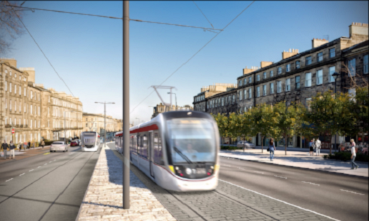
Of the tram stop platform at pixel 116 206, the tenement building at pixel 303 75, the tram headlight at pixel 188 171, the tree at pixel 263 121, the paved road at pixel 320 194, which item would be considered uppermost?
the tenement building at pixel 303 75

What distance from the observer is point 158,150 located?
31.2ft

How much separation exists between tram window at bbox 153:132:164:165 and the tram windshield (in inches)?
32.3

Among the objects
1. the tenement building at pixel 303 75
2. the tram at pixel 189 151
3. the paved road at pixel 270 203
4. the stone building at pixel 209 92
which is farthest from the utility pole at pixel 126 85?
Answer: the stone building at pixel 209 92

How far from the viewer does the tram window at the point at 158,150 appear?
9.01m

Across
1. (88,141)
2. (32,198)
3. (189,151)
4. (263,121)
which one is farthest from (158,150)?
(88,141)

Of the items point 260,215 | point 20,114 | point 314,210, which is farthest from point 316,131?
point 20,114

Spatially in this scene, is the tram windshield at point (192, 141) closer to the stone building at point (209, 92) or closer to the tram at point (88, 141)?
the tram at point (88, 141)

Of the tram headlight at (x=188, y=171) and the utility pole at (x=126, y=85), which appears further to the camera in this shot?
the tram headlight at (x=188, y=171)

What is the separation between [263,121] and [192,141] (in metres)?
25.1

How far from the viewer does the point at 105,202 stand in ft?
26.9

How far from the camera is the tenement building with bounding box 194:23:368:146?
114 ft

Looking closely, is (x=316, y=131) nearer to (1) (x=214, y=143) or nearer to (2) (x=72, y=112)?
(1) (x=214, y=143)

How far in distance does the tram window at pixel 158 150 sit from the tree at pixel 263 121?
23059mm

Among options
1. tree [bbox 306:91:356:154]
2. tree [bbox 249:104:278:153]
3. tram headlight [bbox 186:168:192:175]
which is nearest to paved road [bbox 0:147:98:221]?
tram headlight [bbox 186:168:192:175]
